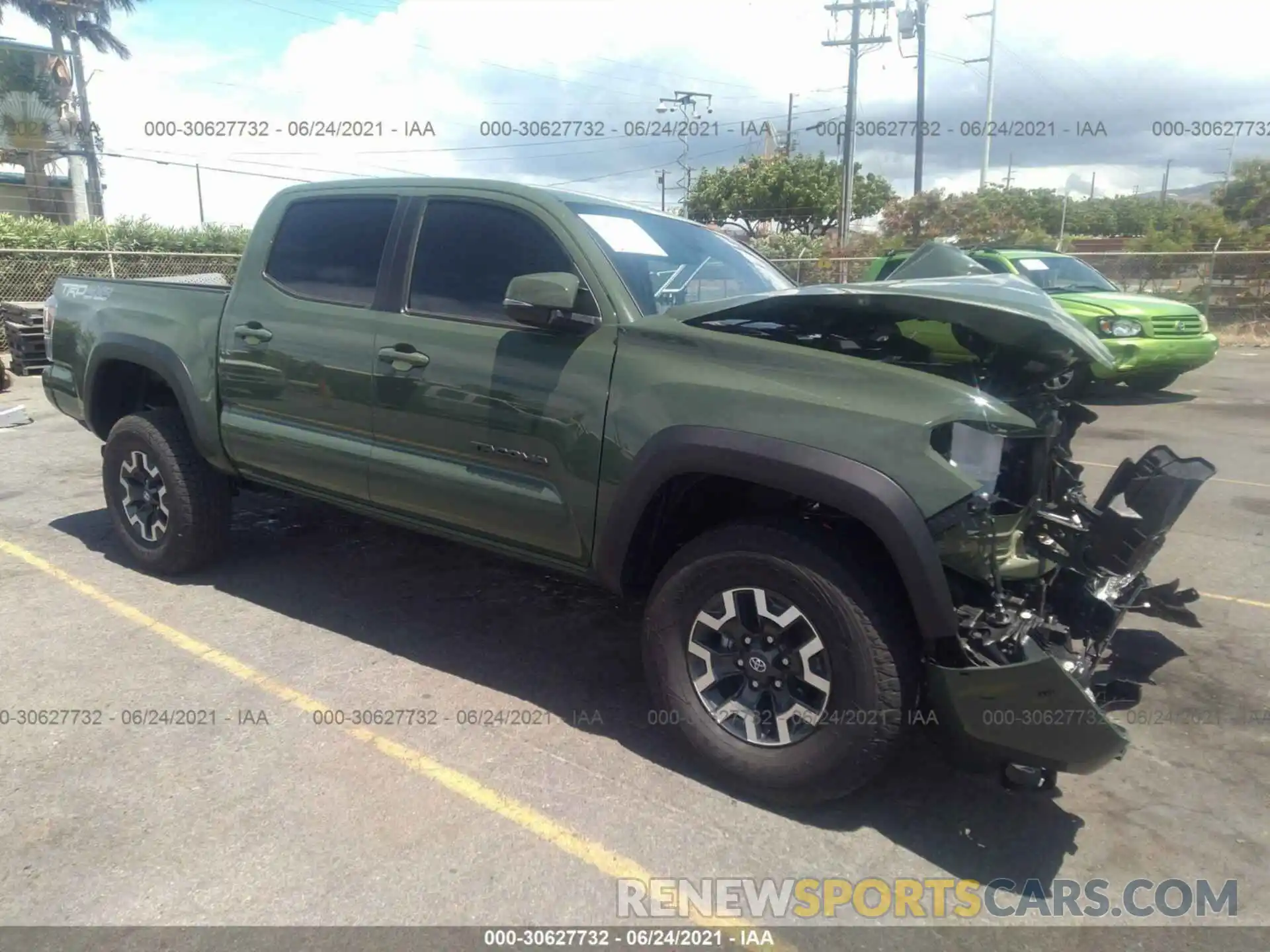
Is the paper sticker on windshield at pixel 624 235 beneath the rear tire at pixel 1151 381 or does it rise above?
A: above

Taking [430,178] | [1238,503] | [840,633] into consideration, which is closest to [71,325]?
[430,178]

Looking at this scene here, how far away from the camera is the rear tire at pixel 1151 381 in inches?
425

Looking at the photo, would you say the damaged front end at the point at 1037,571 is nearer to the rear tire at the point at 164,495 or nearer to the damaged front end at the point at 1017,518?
the damaged front end at the point at 1017,518

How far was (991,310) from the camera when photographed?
274cm

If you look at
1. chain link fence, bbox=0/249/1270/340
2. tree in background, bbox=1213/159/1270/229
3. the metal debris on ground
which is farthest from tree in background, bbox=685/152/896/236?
the metal debris on ground

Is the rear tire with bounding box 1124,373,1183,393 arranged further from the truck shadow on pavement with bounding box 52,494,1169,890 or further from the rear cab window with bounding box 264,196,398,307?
the rear cab window with bounding box 264,196,398,307

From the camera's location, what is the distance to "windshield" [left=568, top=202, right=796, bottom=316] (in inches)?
140

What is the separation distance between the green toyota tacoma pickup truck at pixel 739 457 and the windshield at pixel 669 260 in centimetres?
2

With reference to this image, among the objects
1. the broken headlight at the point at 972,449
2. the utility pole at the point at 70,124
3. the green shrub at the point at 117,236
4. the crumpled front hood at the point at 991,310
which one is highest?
the utility pole at the point at 70,124

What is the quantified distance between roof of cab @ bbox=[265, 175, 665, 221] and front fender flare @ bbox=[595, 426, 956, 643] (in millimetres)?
1263

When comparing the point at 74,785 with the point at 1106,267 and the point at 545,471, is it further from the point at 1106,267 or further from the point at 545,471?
the point at 1106,267

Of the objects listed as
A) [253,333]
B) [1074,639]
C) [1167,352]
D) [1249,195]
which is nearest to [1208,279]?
[1249,195]

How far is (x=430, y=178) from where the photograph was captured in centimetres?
399

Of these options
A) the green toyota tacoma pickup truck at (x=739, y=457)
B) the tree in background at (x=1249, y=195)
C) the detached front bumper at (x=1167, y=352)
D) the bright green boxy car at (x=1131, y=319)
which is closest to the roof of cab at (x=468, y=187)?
the green toyota tacoma pickup truck at (x=739, y=457)
